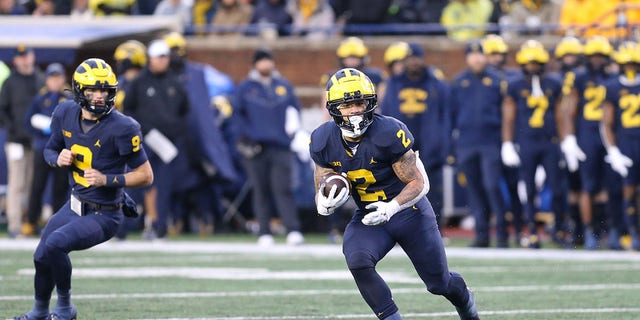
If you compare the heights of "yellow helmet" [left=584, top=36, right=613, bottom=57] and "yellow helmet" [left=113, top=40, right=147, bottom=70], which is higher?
"yellow helmet" [left=584, top=36, right=613, bottom=57]

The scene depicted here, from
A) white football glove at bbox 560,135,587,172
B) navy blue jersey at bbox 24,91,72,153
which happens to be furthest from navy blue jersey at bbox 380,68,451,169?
navy blue jersey at bbox 24,91,72,153

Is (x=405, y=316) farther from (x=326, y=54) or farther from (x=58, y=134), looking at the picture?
(x=326, y=54)

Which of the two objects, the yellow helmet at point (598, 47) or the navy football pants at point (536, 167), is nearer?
the navy football pants at point (536, 167)

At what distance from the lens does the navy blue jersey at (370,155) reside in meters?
7.35

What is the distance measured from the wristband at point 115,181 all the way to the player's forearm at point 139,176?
3cm

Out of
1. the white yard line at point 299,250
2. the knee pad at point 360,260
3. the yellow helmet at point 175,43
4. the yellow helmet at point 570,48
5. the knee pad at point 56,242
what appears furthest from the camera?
the yellow helmet at point 175,43

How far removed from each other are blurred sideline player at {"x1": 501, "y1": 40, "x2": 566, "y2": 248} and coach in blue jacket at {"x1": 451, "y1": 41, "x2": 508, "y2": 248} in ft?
0.50

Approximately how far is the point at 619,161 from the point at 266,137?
3.74 m

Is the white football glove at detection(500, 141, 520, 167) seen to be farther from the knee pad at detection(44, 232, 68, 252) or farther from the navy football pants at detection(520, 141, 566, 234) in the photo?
the knee pad at detection(44, 232, 68, 252)

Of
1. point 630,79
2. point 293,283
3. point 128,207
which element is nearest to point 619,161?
point 630,79

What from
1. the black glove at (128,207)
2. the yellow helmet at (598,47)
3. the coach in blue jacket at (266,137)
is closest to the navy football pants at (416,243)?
the black glove at (128,207)

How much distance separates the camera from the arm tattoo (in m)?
7.39

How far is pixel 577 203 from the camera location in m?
15.0

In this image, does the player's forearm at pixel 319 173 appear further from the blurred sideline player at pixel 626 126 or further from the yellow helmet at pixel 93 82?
the blurred sideline player at pixel 626 126
